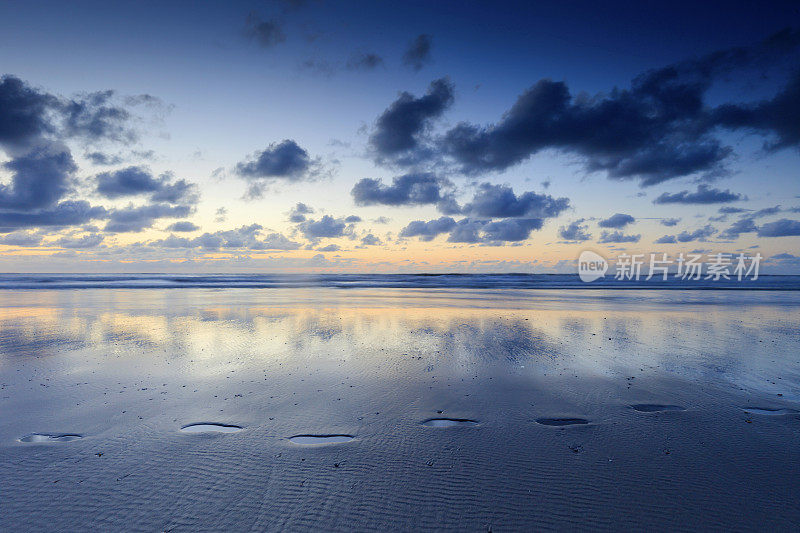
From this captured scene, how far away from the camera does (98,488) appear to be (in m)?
3.93

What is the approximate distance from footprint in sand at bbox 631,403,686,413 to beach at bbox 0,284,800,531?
4cm

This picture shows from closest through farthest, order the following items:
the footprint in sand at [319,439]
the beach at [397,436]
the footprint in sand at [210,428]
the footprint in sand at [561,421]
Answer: the beach at [397,436] → the footprint in sand at [319,439] → the footprint in sand at [210,428] → the footprint in sand at [561,421]

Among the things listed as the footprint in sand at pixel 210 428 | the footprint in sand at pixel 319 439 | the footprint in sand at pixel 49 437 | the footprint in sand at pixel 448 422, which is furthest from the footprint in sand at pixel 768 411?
the footprint in sand at pixel 49 437

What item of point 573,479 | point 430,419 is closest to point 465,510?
point 573,479

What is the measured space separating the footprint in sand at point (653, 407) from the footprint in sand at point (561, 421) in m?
1.21

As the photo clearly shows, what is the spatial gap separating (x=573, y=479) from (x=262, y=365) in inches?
262

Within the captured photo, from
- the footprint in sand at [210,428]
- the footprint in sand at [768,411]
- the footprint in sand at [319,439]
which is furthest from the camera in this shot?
the footprint in sand at [768,411]

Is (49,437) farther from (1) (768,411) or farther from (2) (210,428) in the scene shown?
(1) (768,411)

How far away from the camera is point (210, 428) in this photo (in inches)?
209

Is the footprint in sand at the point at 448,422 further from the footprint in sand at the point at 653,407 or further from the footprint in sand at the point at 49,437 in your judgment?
the footprint in sand at the point at 49,437

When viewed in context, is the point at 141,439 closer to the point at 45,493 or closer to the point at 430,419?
the point at 45,493

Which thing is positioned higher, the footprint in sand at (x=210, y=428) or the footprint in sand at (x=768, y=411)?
the footprint in sand at (x=768, y=411)

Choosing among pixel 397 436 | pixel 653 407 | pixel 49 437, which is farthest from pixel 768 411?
pixel 49 437

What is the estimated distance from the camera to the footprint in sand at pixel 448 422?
5.47 metres
